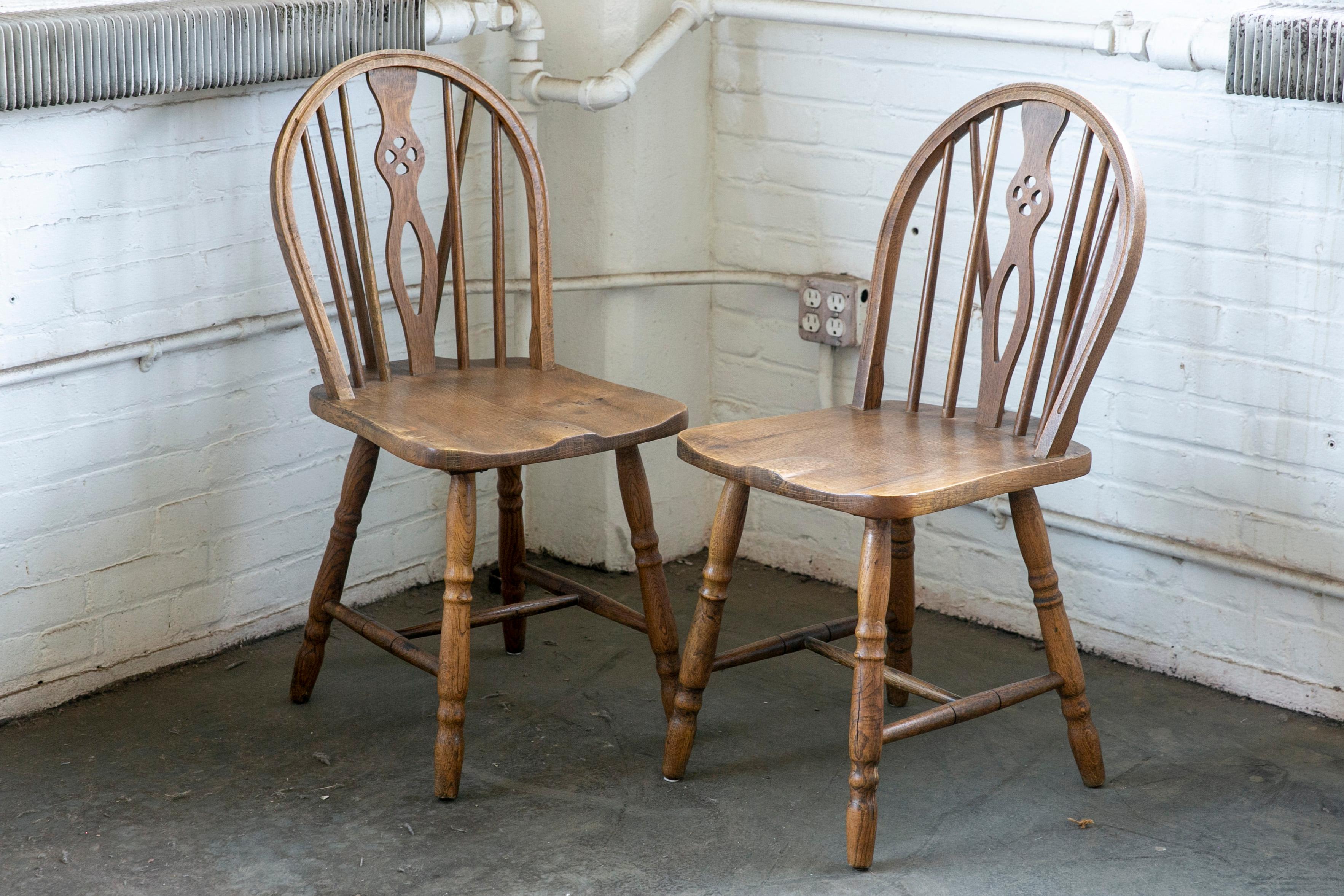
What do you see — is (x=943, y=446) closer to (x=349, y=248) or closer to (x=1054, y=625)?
(x=1054, y=625)

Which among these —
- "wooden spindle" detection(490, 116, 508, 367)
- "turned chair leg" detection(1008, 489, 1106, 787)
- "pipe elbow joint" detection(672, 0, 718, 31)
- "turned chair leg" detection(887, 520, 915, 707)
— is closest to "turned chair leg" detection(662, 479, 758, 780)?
"turned chair leg" detection(887, 520, 915, 707)

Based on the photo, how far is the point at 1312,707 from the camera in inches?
87.1

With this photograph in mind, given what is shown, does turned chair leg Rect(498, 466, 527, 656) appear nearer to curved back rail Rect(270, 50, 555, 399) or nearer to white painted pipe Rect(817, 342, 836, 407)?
curved back rail Rect(270, 50, 555, 399)

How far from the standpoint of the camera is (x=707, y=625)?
1.95 metres

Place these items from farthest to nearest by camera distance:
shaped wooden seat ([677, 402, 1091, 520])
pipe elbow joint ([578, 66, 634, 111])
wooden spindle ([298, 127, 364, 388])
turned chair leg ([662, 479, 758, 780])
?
pipe elbow joint ([578, 66, 634, 111]) < wooden spindle ([298, 127, 364, 388]) < turned chair leg ([662, 479, 758, 780]) < shaped wooden seat ([677, 402, 1091, 520])

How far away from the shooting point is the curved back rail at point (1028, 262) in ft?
5.94

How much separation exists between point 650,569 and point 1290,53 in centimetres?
107

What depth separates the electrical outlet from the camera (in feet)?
8.29

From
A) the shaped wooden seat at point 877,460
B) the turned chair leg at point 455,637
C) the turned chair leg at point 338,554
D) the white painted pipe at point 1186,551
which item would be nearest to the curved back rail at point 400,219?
the turned chair leg at point 338,554

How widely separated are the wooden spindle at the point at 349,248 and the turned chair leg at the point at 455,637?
1.01ft

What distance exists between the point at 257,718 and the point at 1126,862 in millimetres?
1235

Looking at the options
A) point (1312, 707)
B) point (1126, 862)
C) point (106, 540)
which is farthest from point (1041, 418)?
point (106, 540)

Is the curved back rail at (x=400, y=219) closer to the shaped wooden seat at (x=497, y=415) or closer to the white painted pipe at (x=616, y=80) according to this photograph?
the shaped wooden seat at (x=497, y=415)

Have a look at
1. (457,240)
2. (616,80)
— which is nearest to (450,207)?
(457,240)
